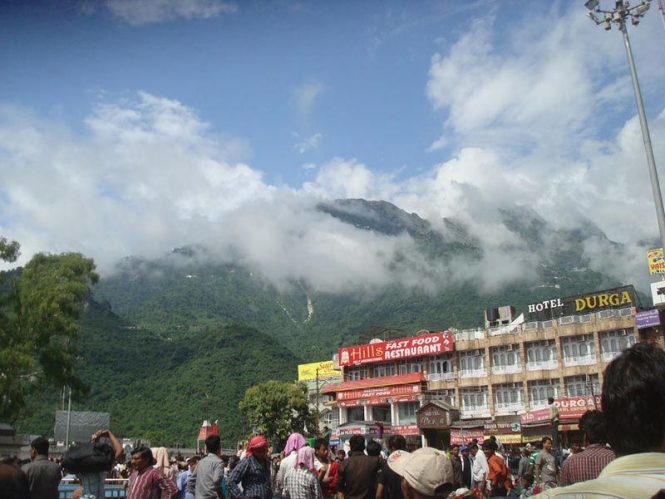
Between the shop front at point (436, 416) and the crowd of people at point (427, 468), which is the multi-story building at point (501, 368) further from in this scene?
the crowd of people at point (427, 468)

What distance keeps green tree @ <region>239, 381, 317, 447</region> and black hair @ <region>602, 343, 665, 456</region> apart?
59.5m

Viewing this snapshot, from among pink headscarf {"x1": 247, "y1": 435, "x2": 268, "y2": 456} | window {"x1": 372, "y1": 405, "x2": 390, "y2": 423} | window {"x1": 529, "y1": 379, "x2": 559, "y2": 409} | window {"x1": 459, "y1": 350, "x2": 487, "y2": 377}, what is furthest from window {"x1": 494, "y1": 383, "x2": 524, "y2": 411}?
pink headscarf {"x1": 247, "y1": 435, "x2": 268, "y2": 456}

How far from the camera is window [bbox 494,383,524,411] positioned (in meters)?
46.9

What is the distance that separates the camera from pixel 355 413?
55969 mm

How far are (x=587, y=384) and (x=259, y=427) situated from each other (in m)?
31.9

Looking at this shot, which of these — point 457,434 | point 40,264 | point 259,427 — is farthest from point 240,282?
point 40,264

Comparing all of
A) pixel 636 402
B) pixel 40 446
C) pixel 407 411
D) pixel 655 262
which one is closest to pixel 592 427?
pixel 636 402

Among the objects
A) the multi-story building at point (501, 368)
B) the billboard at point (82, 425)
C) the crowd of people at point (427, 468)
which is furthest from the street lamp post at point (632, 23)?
the multi-story building at point (501, 368)

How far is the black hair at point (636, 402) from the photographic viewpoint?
2.07 meters

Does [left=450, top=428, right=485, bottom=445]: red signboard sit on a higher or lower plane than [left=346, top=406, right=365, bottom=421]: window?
lower

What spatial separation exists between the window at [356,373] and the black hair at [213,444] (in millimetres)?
49716

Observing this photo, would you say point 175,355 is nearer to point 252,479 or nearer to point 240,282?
point 240,282

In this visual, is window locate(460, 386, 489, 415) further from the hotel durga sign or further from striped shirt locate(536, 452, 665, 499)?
striped shirt locate(536, 452, 665, 499)

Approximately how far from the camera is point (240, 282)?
186m
